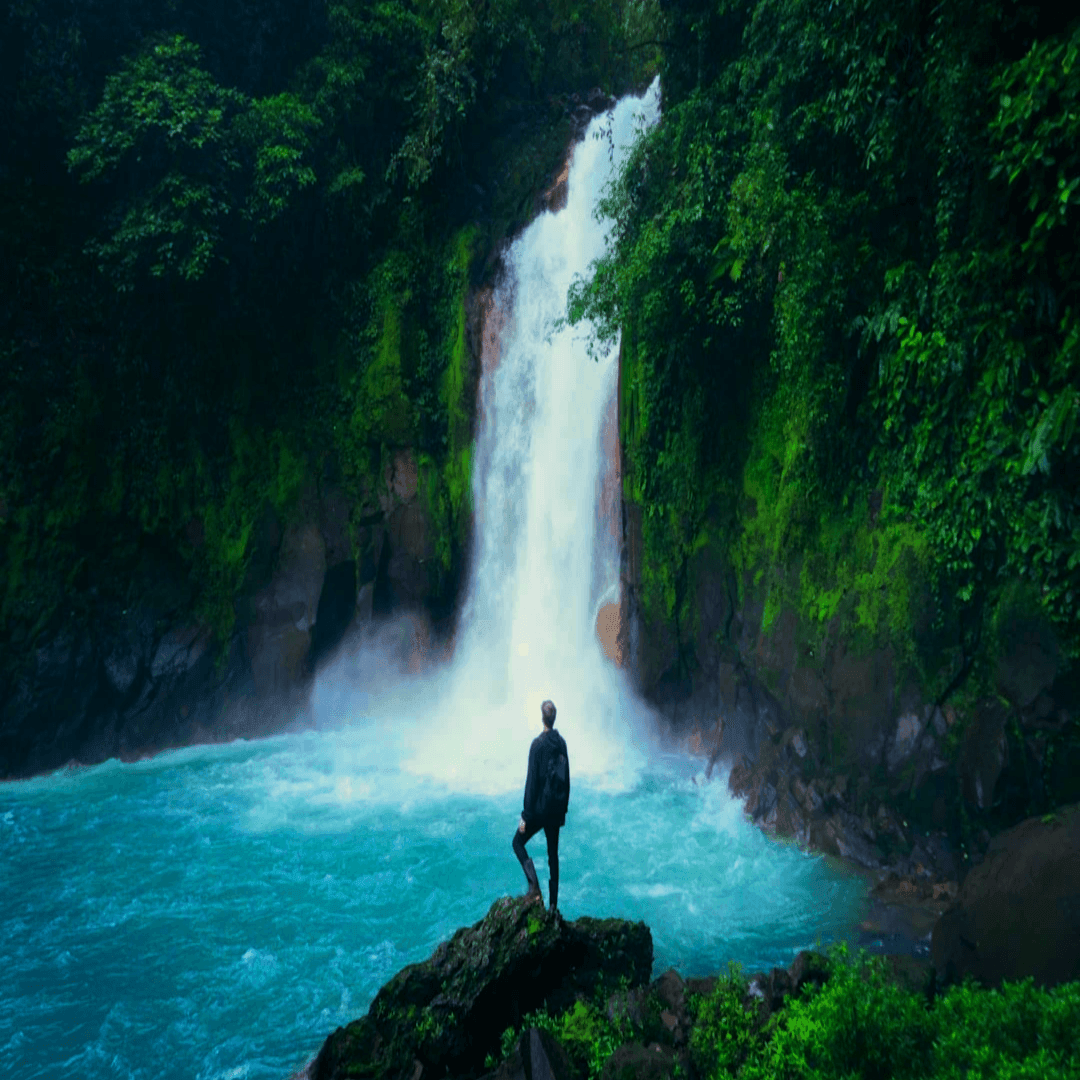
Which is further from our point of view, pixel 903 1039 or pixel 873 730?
pixel 873 730

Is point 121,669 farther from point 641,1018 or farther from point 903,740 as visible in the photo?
point 903,740

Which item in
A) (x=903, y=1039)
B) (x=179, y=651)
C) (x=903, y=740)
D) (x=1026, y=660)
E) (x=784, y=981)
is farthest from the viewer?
(x=179, y=651)

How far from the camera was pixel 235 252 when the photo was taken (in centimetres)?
1375

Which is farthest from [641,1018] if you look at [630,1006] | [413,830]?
[413,830]

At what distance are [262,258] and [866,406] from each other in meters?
10.8

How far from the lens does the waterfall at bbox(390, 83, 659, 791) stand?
13008mm

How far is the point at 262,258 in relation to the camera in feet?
46.5

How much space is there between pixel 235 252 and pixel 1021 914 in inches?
553

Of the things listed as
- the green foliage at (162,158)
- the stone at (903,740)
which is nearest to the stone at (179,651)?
the green foliage at (162,158)

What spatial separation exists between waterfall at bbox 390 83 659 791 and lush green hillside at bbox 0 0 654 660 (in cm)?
83

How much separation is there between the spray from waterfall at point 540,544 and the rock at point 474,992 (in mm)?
6481

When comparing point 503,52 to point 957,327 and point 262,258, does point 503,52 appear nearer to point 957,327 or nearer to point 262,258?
point 262,258

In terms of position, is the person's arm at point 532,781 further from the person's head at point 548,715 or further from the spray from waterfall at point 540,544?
the spray from waterfall at point 540,544

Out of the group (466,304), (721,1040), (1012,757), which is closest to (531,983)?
(721,1040)
